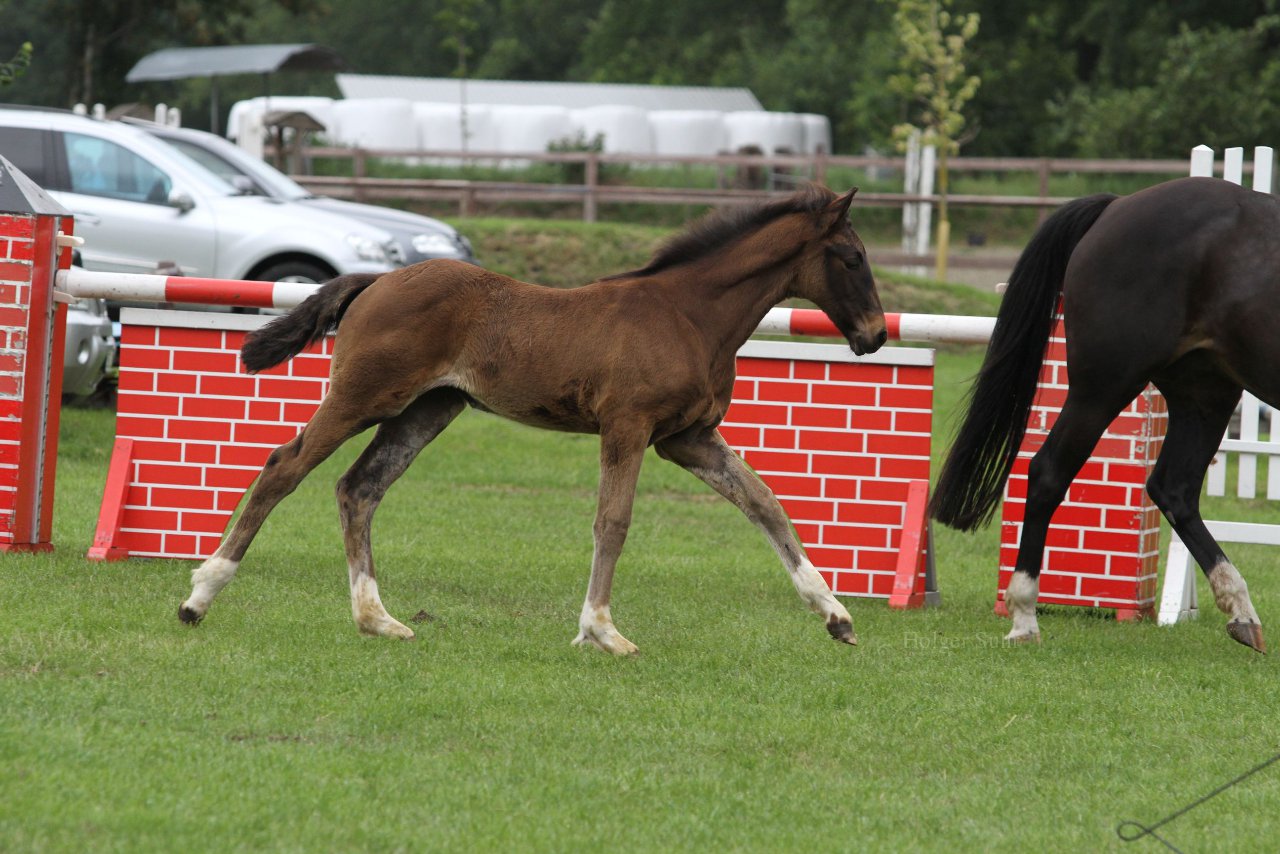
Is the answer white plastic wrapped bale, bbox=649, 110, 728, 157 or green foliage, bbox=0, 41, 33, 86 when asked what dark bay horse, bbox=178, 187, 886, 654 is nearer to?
green foliage, bbox=0, 41, 33, 86

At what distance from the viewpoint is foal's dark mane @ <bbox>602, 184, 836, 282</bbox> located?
20.9ft

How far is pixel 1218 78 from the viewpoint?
3344cm

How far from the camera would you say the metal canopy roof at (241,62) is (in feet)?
76.9

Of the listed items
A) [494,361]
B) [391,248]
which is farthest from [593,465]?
[494,361]

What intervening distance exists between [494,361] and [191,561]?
7.82 ft

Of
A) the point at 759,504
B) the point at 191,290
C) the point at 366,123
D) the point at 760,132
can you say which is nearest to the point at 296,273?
the point at 191,290

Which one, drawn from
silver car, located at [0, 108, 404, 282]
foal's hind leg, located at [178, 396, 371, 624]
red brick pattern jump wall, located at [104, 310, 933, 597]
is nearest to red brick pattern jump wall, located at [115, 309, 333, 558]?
red brick pattern jump wall, located at [104, 310, 933, 597]

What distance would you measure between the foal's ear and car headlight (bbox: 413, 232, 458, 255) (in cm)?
918

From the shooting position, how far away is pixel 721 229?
6.41m

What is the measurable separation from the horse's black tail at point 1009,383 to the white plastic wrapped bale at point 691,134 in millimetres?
29084

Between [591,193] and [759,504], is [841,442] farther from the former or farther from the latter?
[591,193]

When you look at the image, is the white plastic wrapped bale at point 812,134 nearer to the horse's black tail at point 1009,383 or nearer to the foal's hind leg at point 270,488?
the horse's black tail at point 1009,383

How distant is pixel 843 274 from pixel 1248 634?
2.28 meters

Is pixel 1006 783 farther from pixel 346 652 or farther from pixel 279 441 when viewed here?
pixel 279 441
